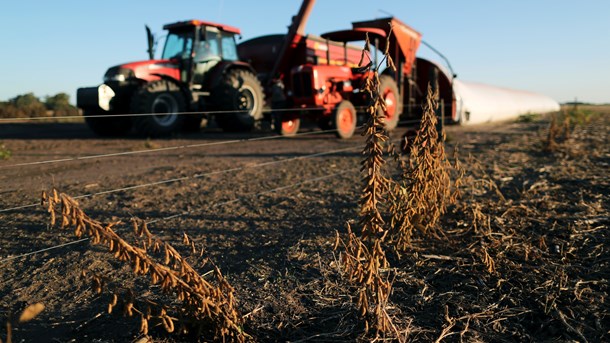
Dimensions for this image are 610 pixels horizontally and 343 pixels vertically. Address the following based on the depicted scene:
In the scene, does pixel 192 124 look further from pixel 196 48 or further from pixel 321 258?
pixel 321 258

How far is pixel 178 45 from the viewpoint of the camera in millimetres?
10852

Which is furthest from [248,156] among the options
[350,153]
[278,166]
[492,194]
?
[492,194]

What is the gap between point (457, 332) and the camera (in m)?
2.01

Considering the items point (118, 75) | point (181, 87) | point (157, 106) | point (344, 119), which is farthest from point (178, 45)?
point (344, 119)

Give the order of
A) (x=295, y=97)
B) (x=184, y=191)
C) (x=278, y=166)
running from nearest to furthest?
(x=184, y=191) → (x=278, y=166) → (x=295, y=97)

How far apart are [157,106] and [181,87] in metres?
0.90

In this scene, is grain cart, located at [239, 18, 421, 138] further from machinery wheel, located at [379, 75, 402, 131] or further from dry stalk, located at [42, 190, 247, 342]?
dry stalk, located at [42, 190, 247, 342]

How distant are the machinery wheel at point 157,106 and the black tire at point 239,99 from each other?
3.13 ft

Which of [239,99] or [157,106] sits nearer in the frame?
[157,106]

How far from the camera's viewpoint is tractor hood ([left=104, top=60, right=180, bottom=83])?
31.8 feet

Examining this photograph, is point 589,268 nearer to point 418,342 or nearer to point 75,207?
point 418,342

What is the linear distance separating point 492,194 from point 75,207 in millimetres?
4018

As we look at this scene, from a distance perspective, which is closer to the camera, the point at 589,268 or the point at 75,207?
the point at 75,207

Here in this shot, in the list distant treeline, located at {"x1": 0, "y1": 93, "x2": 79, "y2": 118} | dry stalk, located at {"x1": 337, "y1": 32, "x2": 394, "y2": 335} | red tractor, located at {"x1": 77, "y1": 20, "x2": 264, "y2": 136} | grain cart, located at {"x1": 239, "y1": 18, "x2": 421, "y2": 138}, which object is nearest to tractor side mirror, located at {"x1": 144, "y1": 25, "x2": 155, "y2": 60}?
red tractor, located at {"x1": 77, "y1": 20, "x2": 264, "y2": 136}
